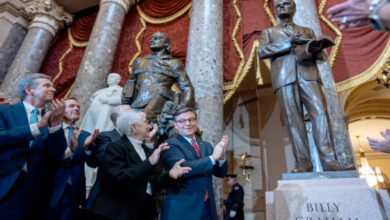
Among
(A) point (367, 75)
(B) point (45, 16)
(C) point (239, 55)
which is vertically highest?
(B) point (45, 16)

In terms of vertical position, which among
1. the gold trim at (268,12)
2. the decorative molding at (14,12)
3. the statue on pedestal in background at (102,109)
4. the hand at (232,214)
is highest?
the decorative molding at (14,12)

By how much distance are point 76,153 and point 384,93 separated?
30.5 feet

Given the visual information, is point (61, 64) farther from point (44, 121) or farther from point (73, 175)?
point (44, 121)

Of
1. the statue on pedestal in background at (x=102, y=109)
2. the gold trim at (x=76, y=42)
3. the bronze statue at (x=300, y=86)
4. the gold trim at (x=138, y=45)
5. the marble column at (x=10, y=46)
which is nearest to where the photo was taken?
the bronze statue at (x=300, y=86)

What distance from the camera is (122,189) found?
1389 millimetres

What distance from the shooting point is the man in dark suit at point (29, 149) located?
1.32m

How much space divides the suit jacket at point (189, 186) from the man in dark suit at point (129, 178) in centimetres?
10

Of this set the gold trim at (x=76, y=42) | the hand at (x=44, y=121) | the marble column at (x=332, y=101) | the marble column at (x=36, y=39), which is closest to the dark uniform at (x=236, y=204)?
the marble column at (x=332, y=101)

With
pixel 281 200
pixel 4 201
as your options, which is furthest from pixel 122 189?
pixel 281 200

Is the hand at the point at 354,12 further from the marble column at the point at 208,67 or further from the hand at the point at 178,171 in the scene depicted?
the marble column at the point at 208,67

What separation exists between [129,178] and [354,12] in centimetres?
118

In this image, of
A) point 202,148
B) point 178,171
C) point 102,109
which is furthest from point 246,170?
point 178,171

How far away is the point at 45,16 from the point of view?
22.7 feet

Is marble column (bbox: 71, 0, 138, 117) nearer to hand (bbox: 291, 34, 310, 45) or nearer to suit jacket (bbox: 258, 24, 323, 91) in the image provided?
suit jacket (bbox: 258, 24, 323, 91)
